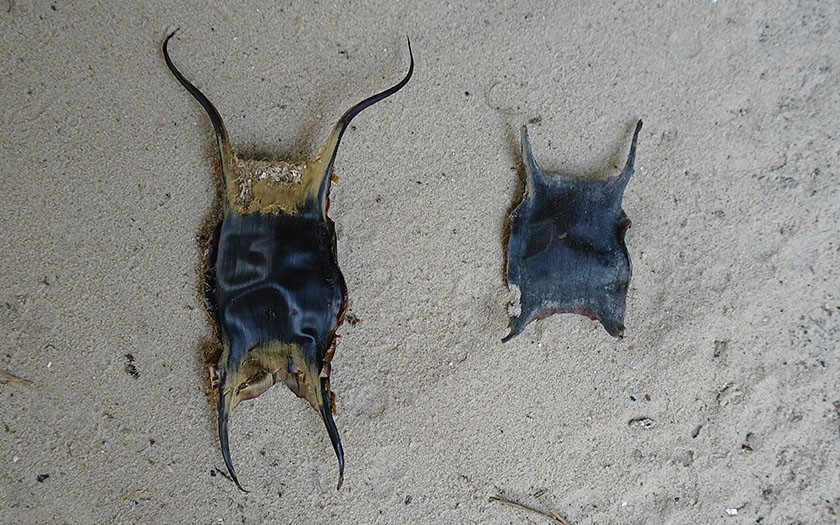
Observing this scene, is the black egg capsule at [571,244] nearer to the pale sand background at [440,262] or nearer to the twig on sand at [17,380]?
the pale sand background at [440,262]

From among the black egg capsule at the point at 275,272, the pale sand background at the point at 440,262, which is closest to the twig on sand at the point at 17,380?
the pale sand background at the point at 440,262

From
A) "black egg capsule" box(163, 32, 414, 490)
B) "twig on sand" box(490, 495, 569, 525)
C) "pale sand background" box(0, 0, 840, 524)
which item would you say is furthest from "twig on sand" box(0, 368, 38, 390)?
"twig on sand" box(490, 495, 569, 525)

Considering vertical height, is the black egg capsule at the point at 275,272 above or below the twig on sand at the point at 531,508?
above

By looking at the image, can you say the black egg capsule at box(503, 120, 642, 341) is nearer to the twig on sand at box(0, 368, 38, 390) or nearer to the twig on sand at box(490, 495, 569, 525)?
the twig on sand at box(490, 495, 569, 525)

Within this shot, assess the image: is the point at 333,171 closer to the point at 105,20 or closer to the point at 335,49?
the point at 335,49

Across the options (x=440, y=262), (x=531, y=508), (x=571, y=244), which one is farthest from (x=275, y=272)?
(x=531, y=508)

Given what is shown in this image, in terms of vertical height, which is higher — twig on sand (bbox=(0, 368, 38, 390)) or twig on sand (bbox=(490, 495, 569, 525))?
twig on sand (bbox=(0, 368, 38, 390))

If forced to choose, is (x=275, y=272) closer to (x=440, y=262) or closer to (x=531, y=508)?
(x=440, y=262)
